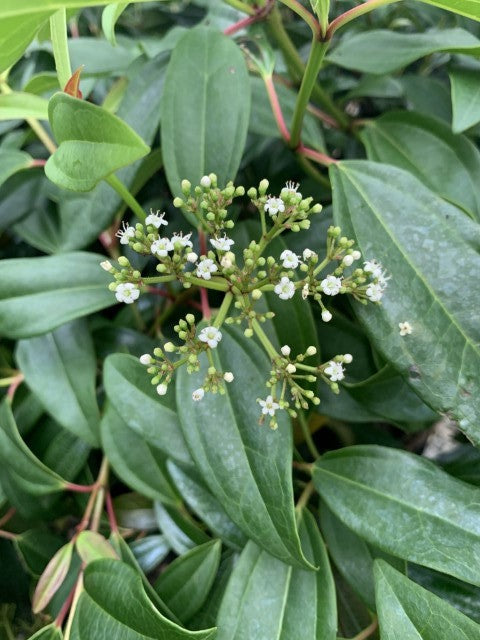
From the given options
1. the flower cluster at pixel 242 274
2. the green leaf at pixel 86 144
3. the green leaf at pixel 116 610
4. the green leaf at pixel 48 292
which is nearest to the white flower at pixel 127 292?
the flower cluster at pixel 242 274

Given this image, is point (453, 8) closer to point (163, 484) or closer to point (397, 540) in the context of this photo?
point (397, 540)

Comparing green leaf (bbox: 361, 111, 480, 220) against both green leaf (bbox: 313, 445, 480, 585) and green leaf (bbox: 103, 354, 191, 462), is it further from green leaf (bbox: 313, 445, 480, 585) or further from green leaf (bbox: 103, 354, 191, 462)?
green leaf (bbox: 103, 354, 191, 462)

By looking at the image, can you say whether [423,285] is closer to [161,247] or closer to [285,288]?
[285,288]

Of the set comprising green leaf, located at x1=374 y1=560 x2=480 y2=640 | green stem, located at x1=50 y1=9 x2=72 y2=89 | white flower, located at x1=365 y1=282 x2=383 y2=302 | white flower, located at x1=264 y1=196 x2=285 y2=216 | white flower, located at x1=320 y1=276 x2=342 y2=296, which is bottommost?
green leaf, located at x1=374 y1=560 x2=480 y2=640

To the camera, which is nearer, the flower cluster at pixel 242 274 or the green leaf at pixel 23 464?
the flower cluster at pixel 242 274

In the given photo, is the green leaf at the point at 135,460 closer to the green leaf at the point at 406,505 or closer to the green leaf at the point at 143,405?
the green leaf at the point at 143,405

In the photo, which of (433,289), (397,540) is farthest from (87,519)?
(433,289)

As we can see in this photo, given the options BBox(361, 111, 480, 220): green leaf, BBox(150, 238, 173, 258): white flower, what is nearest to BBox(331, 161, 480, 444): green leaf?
Answer: BBox(361, 111, 480, 220): green leaf
